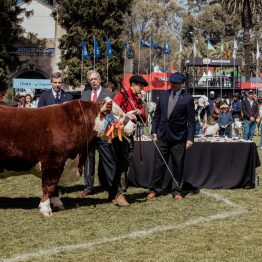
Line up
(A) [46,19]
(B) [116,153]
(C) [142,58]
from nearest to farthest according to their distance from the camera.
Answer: (B) [116,153] < (A) [46,19] < (C) [142,58]

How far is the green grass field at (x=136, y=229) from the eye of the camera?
237 inches

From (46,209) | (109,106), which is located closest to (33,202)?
(46,209)

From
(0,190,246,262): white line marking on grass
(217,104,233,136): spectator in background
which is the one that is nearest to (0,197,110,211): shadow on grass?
(0,190,246,262): white line marking on grass

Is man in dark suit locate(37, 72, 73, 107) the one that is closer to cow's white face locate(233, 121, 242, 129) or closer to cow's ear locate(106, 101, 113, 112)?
cow's ear locate(106, 101, 113, 112)

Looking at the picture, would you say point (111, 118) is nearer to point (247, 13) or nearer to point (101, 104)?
point (101, 104)

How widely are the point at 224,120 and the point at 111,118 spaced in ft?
33.1

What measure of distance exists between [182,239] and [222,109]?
11473mm

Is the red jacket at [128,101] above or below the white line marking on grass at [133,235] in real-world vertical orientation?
above

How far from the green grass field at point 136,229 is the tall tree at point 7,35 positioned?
3645 cm

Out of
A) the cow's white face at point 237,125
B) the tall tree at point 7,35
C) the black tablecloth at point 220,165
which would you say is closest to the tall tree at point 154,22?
the tall tree at point 7,35

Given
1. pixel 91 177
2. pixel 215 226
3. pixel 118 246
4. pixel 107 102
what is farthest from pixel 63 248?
pixel 91 177

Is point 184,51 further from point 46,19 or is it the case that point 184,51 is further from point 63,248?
point 63,248

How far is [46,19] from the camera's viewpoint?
66.8 m

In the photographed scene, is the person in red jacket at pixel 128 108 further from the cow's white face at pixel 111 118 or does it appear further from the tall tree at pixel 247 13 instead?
the tall tree at pixel 247 13
